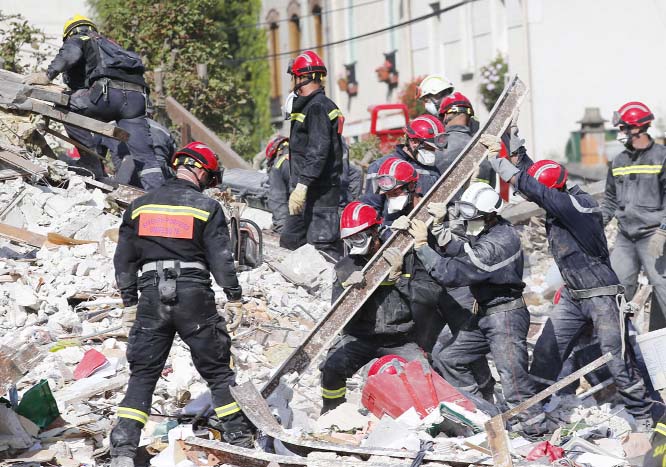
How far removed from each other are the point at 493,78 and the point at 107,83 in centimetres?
1342

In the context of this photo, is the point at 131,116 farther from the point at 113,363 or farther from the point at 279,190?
the point at 113,363

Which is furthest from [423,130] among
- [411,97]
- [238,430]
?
[411,97]

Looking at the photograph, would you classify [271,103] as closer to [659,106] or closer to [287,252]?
[659,106]

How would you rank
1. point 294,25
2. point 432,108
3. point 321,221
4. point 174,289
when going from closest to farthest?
point 174,289, point 432,108, point 321,221, point 294,25

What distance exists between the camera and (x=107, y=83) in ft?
37.3

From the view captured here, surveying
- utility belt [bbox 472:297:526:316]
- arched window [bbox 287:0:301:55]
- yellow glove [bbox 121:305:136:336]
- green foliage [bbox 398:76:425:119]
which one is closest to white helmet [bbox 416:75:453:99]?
utility belt [bbox 472:297:526:316]

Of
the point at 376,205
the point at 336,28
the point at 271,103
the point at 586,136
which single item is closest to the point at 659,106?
the point at 586,136

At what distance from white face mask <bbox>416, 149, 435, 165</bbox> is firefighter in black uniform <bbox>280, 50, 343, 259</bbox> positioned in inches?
52.4

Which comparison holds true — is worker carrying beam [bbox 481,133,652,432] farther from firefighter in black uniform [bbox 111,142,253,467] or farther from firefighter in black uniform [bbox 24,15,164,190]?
firefighter in black uniform [bbox 24,15,164,190]

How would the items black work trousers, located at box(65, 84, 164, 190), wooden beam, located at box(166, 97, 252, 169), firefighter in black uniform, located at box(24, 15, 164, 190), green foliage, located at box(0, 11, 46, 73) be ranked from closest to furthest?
firefighter in black uniform, located at box(24, 15, 164, 190)
black work trousers, located at box(65, 84, 164, 190)
green foliage, located at box(0, 11, 46, 73)
wooden beam, located at box(166, 97, 252, 169)

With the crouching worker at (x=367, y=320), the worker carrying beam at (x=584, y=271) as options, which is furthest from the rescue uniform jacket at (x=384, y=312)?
the worker carrying beam at (x=584, y=271)

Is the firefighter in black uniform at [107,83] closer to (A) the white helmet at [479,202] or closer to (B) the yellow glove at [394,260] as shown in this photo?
(B) the yellow glove at [394,260]

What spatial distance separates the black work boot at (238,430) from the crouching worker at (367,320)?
1.01 metres

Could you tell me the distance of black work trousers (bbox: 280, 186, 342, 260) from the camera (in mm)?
10719
